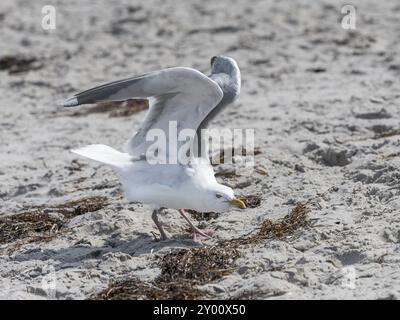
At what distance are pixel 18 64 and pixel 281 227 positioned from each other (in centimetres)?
562

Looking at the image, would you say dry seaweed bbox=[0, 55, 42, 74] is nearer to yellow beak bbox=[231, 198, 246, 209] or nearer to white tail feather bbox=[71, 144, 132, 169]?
white tail feather bbox=[71, 144, 132, 169]

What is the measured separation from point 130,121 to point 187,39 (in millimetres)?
2597

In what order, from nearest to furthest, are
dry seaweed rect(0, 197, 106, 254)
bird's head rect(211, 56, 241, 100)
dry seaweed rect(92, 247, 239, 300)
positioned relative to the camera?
dry seaweed rect(92, 247, 239, 300) < bird's head rect(211, 56, 241, 100) < dry seaweed rect(0, 197, 106, 254)

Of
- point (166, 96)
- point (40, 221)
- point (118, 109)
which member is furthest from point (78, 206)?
point (118, 109)

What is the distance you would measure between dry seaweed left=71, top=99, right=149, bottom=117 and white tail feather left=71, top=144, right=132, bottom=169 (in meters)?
2.93

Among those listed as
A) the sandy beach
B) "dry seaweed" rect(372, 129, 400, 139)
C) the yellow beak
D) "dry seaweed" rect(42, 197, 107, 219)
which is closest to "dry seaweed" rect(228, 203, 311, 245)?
the sandy beach

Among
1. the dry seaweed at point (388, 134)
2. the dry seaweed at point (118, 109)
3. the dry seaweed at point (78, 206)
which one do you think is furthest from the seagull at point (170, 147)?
the dry seaweed at point (118, 109)

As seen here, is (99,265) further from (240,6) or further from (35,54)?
(240,6)

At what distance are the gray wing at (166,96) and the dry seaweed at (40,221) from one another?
0.72 meters

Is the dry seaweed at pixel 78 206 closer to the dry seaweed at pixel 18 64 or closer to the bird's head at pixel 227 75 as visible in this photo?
the bird's head at pixel 227 75

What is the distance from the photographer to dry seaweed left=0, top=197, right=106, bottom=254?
544 cm

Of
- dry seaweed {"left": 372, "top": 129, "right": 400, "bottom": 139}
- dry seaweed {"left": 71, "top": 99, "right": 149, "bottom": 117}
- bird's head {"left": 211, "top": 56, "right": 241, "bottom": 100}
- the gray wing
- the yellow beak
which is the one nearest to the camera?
the gray wing

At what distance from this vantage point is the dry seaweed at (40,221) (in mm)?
5438

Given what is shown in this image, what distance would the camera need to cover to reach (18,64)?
32.6 ft
